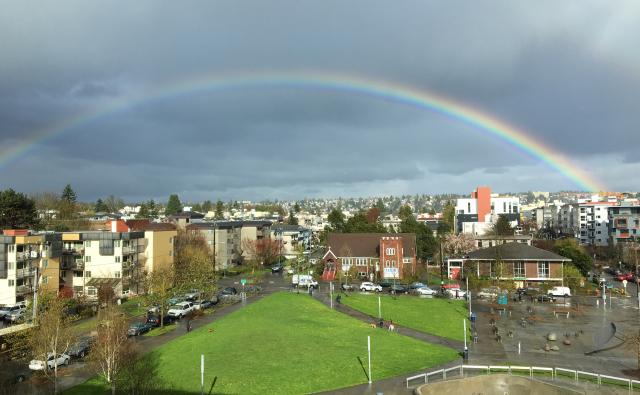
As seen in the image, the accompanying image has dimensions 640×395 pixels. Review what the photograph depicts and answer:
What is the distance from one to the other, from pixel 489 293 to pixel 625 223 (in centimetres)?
7095

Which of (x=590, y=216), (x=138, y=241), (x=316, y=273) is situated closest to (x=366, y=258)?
(x=316, y=273)

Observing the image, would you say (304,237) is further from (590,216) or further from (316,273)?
(590,216)

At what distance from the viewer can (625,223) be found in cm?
11131

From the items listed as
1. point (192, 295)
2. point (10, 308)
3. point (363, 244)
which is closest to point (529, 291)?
point (363, 244)

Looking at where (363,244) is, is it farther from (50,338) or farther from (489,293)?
(50,338)

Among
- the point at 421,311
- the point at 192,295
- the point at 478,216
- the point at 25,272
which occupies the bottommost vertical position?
the point at 421,311

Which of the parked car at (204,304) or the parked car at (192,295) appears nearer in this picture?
the parked car at (204,304)

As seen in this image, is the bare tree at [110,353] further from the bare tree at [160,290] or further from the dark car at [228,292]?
the dark car at [228,292]

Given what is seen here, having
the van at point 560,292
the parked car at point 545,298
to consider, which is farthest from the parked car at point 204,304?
the van at point 560,292

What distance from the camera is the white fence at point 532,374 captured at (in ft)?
88.5

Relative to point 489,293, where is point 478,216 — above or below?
above

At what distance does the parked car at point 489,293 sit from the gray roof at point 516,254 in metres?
8.37

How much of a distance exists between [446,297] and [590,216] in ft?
359

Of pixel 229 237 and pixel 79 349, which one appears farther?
pixel 229 237
